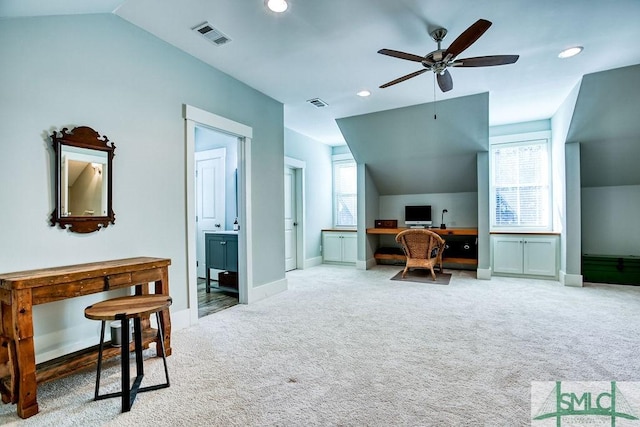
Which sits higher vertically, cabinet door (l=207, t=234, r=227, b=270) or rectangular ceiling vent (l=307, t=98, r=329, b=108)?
rectangular ceiling vent (l=307, t=98, r=329, b=108)

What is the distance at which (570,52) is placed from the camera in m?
3.22

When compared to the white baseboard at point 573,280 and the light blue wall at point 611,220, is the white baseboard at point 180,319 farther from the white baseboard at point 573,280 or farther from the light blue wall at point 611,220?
the light blue wall at point 611,220

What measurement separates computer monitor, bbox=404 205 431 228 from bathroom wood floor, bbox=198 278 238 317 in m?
3.86

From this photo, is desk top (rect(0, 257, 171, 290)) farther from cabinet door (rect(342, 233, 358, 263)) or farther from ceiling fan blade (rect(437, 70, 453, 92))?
cabinet door (rect(342, 233, 358, 263))

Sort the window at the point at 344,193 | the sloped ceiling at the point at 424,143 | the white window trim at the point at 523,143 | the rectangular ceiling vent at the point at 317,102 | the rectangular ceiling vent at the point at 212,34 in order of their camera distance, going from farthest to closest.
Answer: the window at the point at 344,193
the white window trim at the point at 523,143
the sloped ceiling at the point at 424,143
the rectangular ceiling vent at the point at 317,102
the rectangular ceiling vent at the point at 212,34

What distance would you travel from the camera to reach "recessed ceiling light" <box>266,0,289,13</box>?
2.38m

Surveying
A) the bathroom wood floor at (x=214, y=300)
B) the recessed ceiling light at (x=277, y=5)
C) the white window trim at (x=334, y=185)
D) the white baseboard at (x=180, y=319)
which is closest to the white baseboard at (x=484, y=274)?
the white window trim at (x=334, y=185)

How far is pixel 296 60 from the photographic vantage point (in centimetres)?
334

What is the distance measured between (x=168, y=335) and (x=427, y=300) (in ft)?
10.00

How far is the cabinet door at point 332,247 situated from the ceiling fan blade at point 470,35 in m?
4.68

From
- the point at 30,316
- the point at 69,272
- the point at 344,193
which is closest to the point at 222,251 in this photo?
the point at 69,272

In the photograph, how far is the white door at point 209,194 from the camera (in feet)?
16.8

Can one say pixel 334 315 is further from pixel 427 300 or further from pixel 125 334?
pixel 125 334

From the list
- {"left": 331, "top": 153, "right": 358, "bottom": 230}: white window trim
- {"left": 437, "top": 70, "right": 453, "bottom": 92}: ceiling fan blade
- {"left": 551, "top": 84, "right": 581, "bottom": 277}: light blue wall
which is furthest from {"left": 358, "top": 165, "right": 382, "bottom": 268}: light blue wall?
{"left": 551, "top": 84, "right": 581, "bottom": 277}: light blue wall
